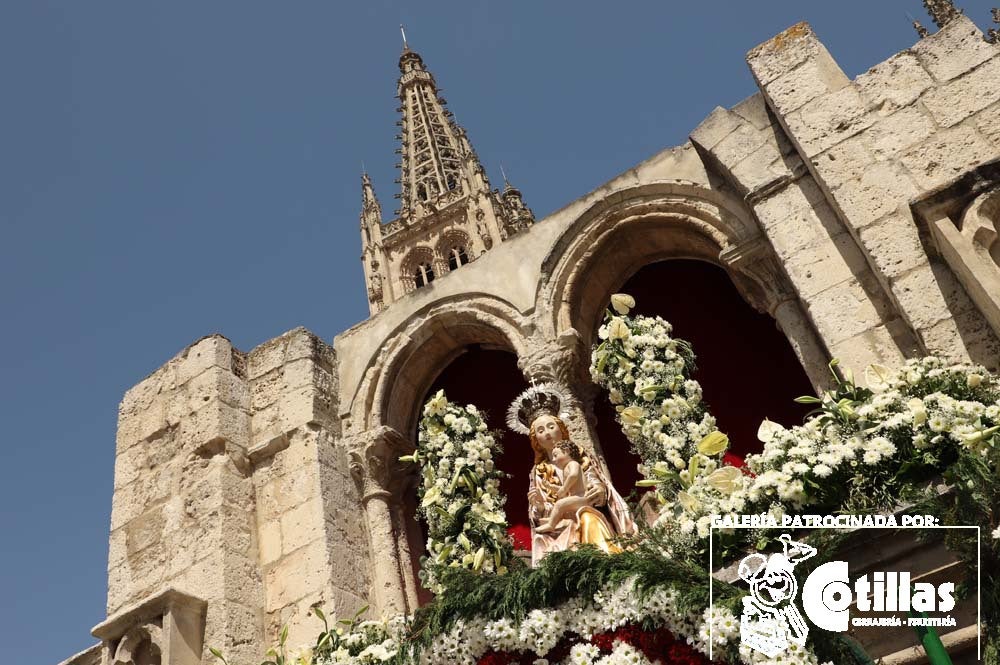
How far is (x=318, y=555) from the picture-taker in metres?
6.31

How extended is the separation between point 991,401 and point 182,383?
18.6 feet

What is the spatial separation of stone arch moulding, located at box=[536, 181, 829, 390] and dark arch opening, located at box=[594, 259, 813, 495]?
23 cm

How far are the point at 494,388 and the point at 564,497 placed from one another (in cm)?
259

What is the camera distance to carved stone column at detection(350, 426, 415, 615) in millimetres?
6543

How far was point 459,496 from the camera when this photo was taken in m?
5.61

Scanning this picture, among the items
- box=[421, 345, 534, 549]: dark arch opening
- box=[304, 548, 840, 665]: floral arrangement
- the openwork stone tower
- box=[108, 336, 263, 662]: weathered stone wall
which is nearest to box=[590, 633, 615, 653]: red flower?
box=[304, 548, 840, 665]: floral arrangement

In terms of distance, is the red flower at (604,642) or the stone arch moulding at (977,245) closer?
the red flower at (604,642)

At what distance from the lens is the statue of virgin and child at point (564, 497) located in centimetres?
506

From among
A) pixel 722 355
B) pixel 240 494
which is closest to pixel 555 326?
pixel 722 355

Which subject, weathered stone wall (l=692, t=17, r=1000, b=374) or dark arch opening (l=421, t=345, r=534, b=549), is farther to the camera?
dark arch opening (l=421, t=345, r=534, b=549)

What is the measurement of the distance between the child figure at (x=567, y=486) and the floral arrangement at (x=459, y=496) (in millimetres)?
330

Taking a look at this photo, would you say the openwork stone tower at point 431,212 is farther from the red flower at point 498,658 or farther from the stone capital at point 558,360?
the red flower at point 498,658

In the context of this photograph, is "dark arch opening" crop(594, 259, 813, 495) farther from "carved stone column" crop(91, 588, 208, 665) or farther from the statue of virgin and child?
"carved stone column" crop(91, 588, 208, 665)

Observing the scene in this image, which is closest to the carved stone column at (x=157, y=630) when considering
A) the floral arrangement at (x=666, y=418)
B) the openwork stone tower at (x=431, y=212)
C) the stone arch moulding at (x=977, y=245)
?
the floral arrangement at (x=666, y=418)
